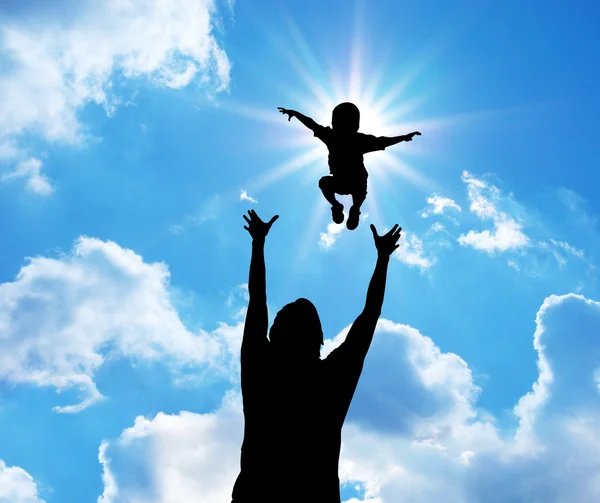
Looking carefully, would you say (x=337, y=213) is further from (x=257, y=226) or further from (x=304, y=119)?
(x=257, y=226)

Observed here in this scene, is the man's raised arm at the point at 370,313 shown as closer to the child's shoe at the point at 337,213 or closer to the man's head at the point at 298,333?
the man's head at the point at 298,333

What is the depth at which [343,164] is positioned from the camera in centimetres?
902

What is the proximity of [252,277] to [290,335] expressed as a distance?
2.30 feet

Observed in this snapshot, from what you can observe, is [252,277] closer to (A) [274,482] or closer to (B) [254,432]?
(B) [254,432]

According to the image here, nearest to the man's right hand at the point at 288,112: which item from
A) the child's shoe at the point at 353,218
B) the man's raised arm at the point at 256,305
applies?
the child's shoe at the point at 353,218

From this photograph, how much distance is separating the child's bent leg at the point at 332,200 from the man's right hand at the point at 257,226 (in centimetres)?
341

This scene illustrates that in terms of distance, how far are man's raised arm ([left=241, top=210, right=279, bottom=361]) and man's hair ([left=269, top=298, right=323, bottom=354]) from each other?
137 mm

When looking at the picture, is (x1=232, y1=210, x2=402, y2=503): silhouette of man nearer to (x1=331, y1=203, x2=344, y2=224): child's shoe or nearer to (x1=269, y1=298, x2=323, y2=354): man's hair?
(x1=269, y1=298, x2=323, y2=354): man's hair

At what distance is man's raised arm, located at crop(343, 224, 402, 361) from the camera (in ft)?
17.5

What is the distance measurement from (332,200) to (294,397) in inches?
200

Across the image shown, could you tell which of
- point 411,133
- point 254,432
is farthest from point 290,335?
point 411,133

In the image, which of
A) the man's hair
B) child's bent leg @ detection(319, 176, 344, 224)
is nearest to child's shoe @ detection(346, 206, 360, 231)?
child's bent leg @ detection(319, 176, 344, 224)

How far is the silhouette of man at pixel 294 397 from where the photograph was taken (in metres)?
4.74

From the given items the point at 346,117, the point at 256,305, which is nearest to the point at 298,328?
the point at 256,305
